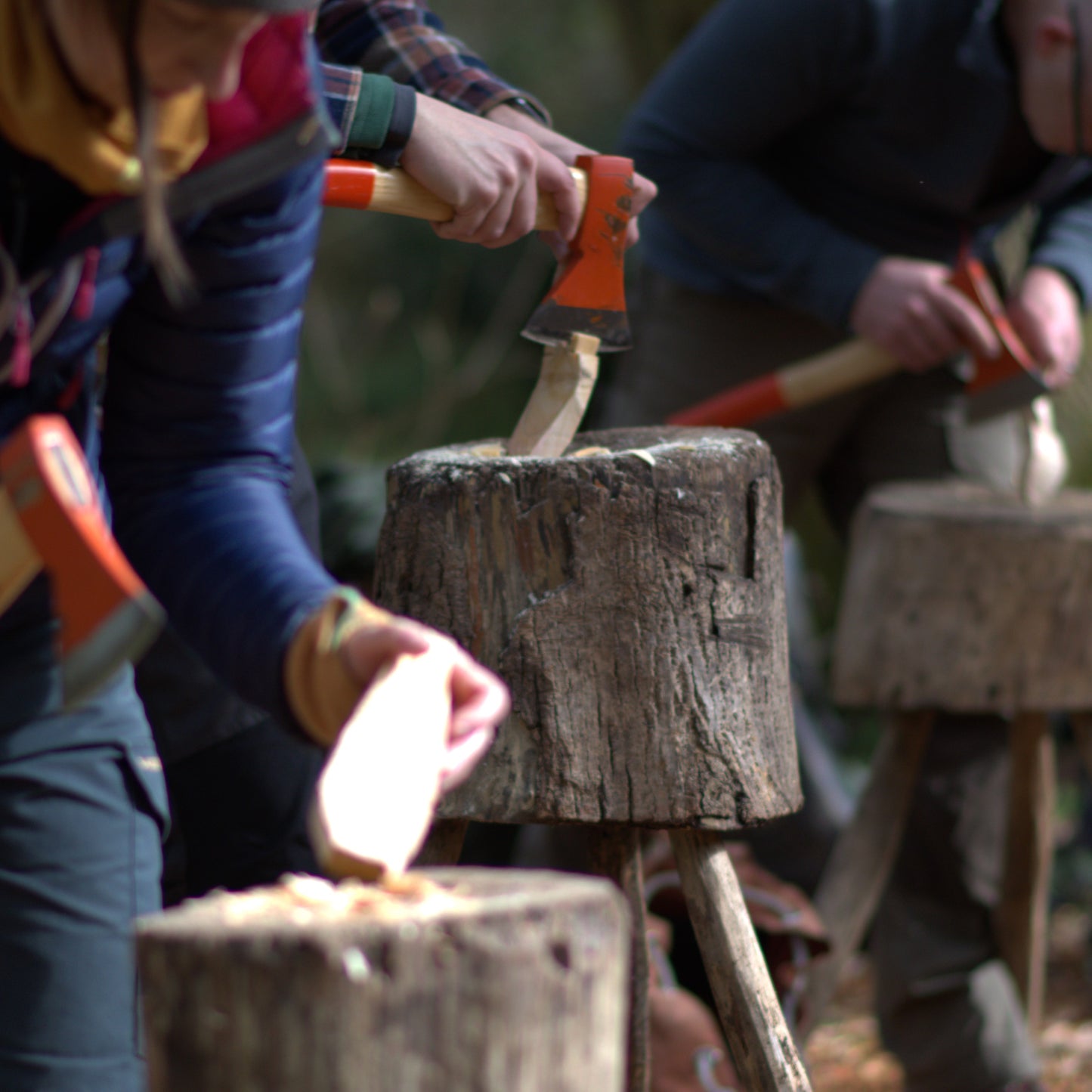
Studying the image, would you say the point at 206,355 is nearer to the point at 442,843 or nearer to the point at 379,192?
the point at 379,192

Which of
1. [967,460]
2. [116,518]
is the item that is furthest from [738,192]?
[116,518]

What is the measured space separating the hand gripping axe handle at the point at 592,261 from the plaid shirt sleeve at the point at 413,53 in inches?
7.3

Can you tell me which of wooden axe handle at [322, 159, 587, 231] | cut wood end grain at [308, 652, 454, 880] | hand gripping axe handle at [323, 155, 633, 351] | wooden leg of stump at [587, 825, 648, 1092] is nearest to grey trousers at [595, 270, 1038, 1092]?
wooden leg of stump at [587, 825, 648, 1092]

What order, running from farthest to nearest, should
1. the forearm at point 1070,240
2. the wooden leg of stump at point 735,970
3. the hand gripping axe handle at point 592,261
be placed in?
1. the forearm at point 1070,240
2. the hand gripping axe handle at point 592,261
3. the wooden leg of stump at point 735,970

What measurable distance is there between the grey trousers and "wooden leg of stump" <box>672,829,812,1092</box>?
46.3 inches

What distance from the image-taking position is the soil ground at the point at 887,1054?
3.10 meters

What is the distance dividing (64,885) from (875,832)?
1.97m

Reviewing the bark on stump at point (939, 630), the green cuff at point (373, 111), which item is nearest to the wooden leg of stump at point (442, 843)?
the green cuff at point (373, 111)

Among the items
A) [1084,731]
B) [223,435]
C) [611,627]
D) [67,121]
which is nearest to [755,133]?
[1084,731]

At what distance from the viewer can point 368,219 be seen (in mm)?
8570

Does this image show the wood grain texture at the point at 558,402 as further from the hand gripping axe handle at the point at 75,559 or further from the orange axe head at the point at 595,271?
the hand gripping axe handle at the point at 75,559

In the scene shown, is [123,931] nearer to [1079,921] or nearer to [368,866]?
[368,866]

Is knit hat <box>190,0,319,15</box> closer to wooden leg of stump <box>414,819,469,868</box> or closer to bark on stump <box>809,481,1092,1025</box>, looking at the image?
wooden leg of stump <box>414,819,469,868</box>

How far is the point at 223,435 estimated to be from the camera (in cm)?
114
